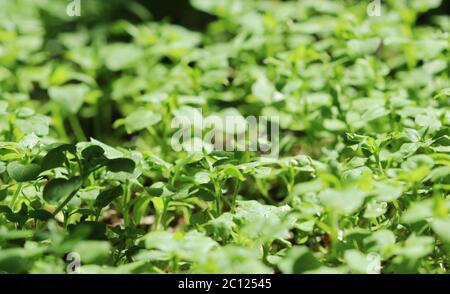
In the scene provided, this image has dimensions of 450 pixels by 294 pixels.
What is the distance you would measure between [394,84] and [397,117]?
0.37 metres

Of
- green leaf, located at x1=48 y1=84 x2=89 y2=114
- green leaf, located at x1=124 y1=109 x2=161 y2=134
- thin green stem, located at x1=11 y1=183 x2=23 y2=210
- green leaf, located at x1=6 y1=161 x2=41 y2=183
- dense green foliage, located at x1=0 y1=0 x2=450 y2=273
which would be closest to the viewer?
dense green foliage, located at x1=0 y1=0 x2=450 y2=273

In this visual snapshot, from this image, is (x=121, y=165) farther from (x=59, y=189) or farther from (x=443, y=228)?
(x=443, y=228)

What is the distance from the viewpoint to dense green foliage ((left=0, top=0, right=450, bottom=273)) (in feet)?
4.10

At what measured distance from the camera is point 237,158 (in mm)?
1601

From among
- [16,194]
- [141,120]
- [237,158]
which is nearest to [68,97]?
[141,120]

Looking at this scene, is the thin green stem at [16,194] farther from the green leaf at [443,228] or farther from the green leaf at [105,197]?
the green leaf at [443,228]

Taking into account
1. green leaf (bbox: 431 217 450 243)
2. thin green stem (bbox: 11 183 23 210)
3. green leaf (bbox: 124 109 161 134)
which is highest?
green leaf (bbox: 124 109 161 134)

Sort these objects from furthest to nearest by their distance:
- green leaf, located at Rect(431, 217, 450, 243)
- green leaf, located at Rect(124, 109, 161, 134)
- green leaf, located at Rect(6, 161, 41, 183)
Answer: green leaf, located at Rect(124, 109, 161, 134)
green leaf, located at Rect(6, 161, 41, 183)
green leaf, located at Rect(431, 217, 450, 243)

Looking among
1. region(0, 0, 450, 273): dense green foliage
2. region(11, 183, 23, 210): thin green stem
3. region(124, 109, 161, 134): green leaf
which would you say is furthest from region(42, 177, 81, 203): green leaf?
region(124, 109, 161, 134): green leaf

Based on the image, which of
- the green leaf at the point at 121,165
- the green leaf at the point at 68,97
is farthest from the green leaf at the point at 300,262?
the green leaf at the point at 68,97

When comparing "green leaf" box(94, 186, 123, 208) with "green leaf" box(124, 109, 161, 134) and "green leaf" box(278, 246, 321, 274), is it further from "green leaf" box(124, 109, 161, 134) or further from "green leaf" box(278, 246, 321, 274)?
"green leaf" box(278, 246, 321, 274)

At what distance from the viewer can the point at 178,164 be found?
60.7 inches
